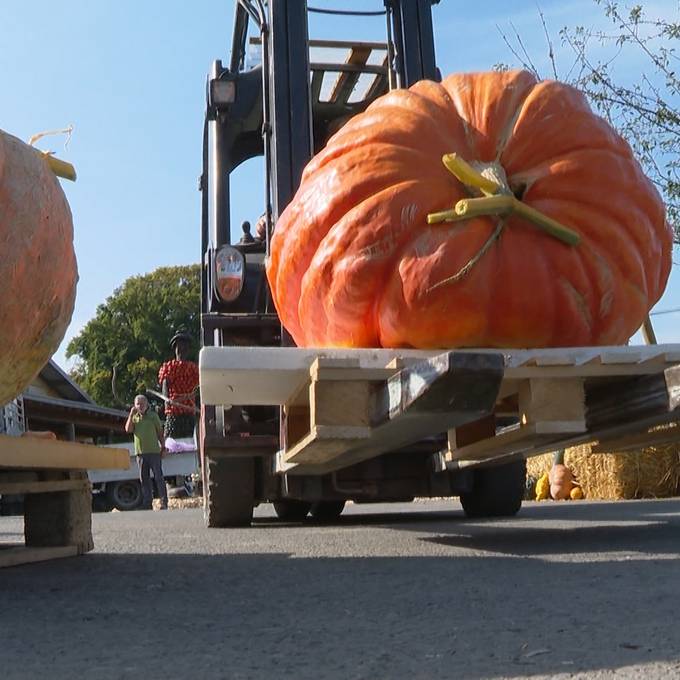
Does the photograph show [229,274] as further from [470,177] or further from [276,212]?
[470,177]

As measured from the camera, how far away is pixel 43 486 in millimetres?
3953

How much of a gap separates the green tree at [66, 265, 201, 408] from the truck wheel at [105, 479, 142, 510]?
24682 millimetres

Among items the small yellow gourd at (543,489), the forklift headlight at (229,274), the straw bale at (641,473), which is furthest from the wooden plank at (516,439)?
the small yellow gourd at (543,489)

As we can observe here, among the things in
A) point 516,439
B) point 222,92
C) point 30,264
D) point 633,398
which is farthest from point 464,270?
point 222,92

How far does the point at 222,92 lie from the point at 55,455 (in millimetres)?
3005

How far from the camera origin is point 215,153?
6.11 meters

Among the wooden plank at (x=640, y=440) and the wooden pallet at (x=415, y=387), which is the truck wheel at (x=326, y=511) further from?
the wooden pallet at (x=415, y=387)

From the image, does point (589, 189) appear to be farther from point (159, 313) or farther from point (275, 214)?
point (159, 313)

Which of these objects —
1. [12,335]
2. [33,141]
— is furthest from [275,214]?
[12,335]

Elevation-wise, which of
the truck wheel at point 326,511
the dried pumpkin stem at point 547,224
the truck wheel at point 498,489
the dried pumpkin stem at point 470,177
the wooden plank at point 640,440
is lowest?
the truck wheel at point 326,511

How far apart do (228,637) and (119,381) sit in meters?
44.9

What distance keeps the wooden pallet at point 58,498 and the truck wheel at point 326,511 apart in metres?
2.97

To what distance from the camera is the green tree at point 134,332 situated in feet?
151

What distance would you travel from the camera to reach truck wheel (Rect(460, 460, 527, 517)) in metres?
6.20
